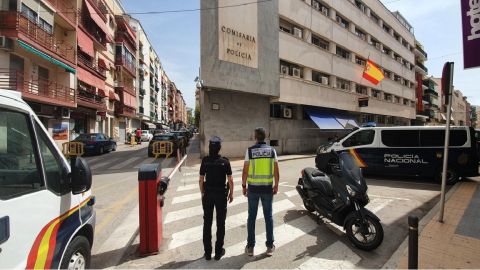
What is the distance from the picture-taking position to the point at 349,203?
185 inches

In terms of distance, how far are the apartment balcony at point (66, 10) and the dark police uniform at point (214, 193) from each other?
74.8ft

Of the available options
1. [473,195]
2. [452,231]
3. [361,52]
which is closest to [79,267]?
[452,231]

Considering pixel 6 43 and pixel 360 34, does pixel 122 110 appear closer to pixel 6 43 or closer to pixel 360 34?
pixel 6 43

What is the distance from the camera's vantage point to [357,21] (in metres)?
31.3

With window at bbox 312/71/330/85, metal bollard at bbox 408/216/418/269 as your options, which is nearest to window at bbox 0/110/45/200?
metal bollard at bbox 408/216/418/269

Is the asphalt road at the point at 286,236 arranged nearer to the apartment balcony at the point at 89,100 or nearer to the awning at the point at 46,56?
the awning at the point at 46,56

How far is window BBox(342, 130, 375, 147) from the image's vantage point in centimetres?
1107

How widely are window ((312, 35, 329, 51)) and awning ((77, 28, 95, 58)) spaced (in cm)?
1982

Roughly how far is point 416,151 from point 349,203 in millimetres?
7191

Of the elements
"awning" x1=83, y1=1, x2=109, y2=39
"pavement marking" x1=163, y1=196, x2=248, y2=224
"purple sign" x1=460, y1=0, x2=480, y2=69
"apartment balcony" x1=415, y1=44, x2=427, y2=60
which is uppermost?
"apartment balcony" x1=415, y1=44, x2=427, y2=60

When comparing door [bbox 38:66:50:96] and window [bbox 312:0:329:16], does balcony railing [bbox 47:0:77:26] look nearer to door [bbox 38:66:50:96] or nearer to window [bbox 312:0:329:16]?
door [bbox 38:66:50:96]

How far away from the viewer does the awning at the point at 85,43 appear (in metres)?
24.8

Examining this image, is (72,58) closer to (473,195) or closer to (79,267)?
(79,267)

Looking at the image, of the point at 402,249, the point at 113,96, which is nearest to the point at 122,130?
the point at 113,96
